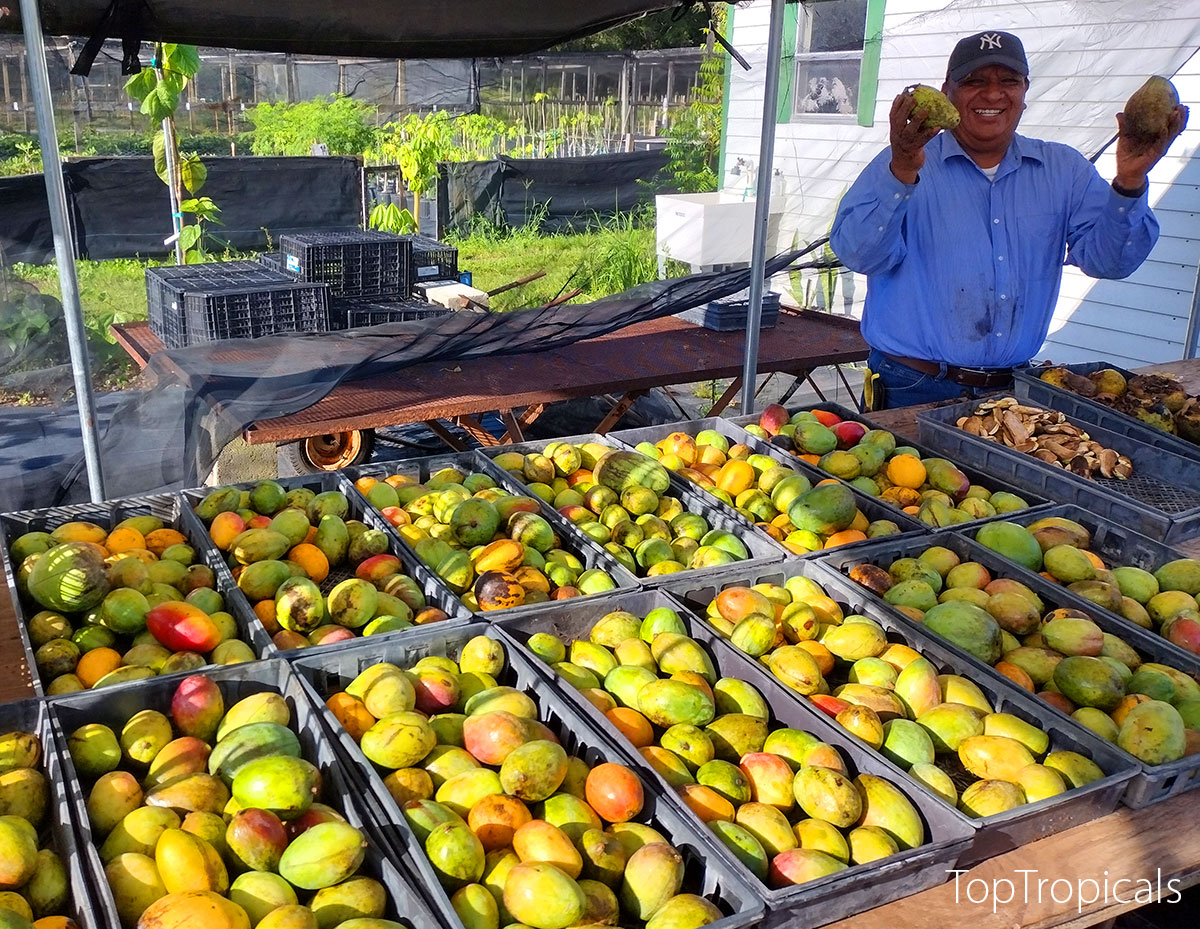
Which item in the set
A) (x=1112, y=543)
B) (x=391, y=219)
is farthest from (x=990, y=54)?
(x=391, y=219)

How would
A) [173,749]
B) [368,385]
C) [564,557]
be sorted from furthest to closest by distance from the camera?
[368,385] → [564,557] → [173,749]

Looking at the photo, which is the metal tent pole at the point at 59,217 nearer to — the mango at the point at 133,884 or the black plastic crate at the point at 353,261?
the mango at the point at 133,884

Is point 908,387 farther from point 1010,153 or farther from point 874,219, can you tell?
point 1010,153

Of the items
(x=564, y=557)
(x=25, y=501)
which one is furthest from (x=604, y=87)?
(x=564, y=557)

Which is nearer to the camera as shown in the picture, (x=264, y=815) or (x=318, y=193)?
(x=264, y=815)

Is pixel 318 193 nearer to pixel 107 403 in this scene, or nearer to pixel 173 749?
pixel 107 403

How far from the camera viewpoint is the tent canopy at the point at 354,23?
3270mm

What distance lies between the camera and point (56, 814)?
1.47 metres

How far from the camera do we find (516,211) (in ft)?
44.0

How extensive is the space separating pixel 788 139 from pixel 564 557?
7653 millimetres

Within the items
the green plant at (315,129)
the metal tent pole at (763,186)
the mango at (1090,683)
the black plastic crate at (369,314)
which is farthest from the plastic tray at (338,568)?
the green plant at (315,129)

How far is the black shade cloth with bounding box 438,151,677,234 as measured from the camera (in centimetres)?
1290

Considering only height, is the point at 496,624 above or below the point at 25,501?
above

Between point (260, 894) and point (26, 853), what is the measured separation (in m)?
0.33
